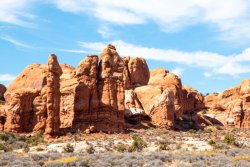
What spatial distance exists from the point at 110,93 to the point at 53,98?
28.1ft

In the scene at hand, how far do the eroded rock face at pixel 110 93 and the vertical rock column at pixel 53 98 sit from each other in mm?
Answer: 6425

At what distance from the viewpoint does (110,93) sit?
69000mm

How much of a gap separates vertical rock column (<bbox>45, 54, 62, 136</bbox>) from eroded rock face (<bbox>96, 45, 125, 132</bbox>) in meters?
6.43

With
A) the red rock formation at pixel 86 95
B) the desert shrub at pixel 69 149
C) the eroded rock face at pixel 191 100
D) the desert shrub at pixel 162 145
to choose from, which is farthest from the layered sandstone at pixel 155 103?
the desert shrub at pixel 69 149

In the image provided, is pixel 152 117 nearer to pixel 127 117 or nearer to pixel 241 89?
pixel 127 117

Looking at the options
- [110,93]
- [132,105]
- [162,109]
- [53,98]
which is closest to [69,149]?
[53,98]

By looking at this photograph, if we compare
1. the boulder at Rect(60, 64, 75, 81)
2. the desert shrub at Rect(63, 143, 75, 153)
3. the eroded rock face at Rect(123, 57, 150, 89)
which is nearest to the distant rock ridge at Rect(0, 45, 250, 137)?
the boulder at Rect(60, 64, 75, 81)

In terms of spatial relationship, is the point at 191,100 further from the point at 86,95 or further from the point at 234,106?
the point at 86,95

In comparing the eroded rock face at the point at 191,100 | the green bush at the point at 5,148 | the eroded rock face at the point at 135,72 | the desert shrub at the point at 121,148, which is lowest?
the desert shrub at the point at 121,148

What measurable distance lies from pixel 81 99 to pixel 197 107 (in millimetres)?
48553

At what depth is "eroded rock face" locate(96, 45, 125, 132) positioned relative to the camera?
67812 mm

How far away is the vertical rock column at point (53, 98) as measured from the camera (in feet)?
206

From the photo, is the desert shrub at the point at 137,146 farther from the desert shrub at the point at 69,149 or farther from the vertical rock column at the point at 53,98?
the vertical rock column at the point at 53,98

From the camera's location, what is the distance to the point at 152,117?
79.4 metres
